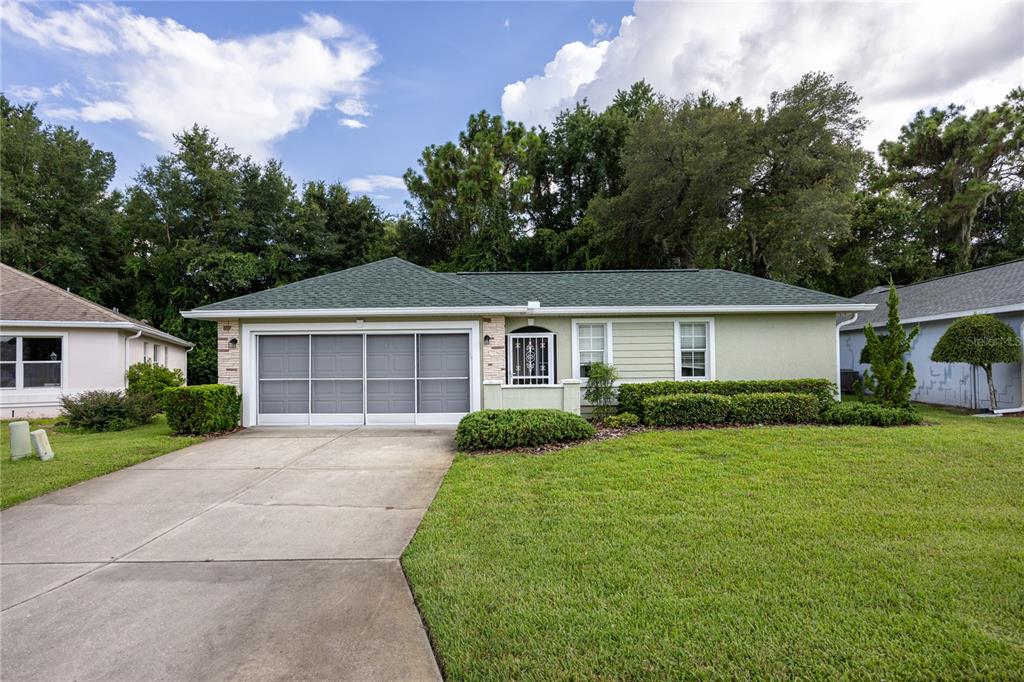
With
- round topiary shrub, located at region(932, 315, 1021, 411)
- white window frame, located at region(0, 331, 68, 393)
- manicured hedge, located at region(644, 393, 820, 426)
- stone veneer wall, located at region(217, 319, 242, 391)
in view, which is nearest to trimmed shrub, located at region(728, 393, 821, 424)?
manicured hedge, located at region(644, 393, 820, 426)

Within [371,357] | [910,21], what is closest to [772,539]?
[371,357]

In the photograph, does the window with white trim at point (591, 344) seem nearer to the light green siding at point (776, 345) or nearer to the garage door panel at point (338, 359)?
the light green siding at point (776, 345)

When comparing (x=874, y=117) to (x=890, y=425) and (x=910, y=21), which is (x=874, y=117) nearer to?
(x=910, y=21)

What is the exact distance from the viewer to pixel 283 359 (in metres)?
10.2

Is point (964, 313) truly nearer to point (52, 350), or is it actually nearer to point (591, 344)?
point (591, 344)

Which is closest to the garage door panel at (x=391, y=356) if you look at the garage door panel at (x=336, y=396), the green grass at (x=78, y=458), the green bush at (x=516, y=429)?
the garage door panel at (x=336, y=396)

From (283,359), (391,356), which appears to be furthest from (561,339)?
(283,359)

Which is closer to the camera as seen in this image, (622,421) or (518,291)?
(622,421)

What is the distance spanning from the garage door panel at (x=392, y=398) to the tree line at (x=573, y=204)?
42.2ft

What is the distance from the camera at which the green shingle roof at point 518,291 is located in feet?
32.9

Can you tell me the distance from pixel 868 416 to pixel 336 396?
1114 centimetres

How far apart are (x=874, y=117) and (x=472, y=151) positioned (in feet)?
58.3

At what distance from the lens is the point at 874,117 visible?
1831cm

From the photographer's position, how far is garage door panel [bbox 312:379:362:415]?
1019cm
